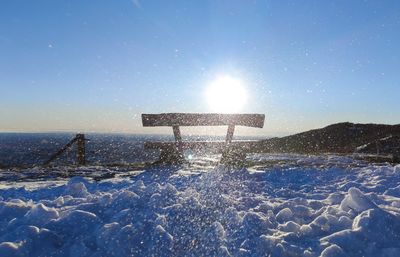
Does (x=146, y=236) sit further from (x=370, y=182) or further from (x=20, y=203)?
(x=370, y=182)

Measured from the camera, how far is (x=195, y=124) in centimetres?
1188

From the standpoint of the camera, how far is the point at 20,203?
17.5 feet

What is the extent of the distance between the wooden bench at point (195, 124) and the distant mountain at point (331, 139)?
820 centimetres

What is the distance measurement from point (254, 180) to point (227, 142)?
395 centimetres

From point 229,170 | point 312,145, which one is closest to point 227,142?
point 229,170

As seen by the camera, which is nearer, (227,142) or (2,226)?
(2,226)

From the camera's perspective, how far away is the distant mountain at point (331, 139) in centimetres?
1913

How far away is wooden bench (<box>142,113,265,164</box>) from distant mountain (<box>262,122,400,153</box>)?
323 inches

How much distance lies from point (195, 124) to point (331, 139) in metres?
11.7

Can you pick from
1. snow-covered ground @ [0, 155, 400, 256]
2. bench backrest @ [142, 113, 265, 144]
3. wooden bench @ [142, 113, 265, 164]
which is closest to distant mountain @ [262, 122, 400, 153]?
bench backrest @ [142, 113, 265, 144]

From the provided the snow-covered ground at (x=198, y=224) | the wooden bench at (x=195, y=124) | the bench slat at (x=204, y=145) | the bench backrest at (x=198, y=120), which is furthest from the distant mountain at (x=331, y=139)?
the snow-covered ground at (x=198, y=224)

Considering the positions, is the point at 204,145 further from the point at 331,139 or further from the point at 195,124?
the point at 331,139

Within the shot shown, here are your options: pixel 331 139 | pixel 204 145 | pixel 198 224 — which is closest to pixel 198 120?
pixel 204 145

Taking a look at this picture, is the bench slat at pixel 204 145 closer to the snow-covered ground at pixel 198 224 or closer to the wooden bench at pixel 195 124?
the wooden bench at pixel 195 124
